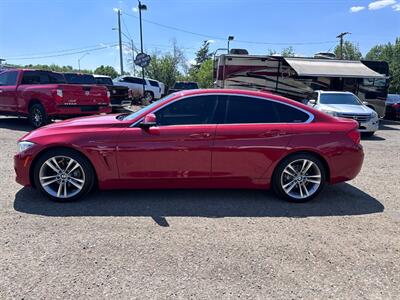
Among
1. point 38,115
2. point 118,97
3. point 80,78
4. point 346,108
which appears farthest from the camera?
point 80,78

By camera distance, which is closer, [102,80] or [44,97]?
[44,97]

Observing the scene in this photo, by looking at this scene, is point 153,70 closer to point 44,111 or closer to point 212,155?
point 44,111

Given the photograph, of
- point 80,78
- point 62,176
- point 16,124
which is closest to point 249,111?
point 62,176

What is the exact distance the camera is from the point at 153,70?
140 ft

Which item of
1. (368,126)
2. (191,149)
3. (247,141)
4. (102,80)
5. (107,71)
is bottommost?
(368,126)

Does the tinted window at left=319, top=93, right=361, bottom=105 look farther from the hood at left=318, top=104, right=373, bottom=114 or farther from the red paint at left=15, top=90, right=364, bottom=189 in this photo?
the red paint at left=15, top=90, right=364, bottom=189

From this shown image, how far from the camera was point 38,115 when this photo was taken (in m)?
9.98

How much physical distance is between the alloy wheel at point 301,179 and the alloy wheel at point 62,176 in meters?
2.75

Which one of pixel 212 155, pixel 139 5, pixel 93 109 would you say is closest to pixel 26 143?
pixel 212 155

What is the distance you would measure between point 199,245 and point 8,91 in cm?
994

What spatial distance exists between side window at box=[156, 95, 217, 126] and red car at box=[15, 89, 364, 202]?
1cm

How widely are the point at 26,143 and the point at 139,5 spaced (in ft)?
54.5

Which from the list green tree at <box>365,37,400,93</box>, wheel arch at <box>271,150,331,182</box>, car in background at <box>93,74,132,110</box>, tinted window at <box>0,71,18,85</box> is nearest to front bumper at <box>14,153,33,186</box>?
wheel arch at <box>271,150,331,182</box>

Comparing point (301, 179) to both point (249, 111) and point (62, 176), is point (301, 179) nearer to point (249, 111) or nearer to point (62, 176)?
point (249, 111)
